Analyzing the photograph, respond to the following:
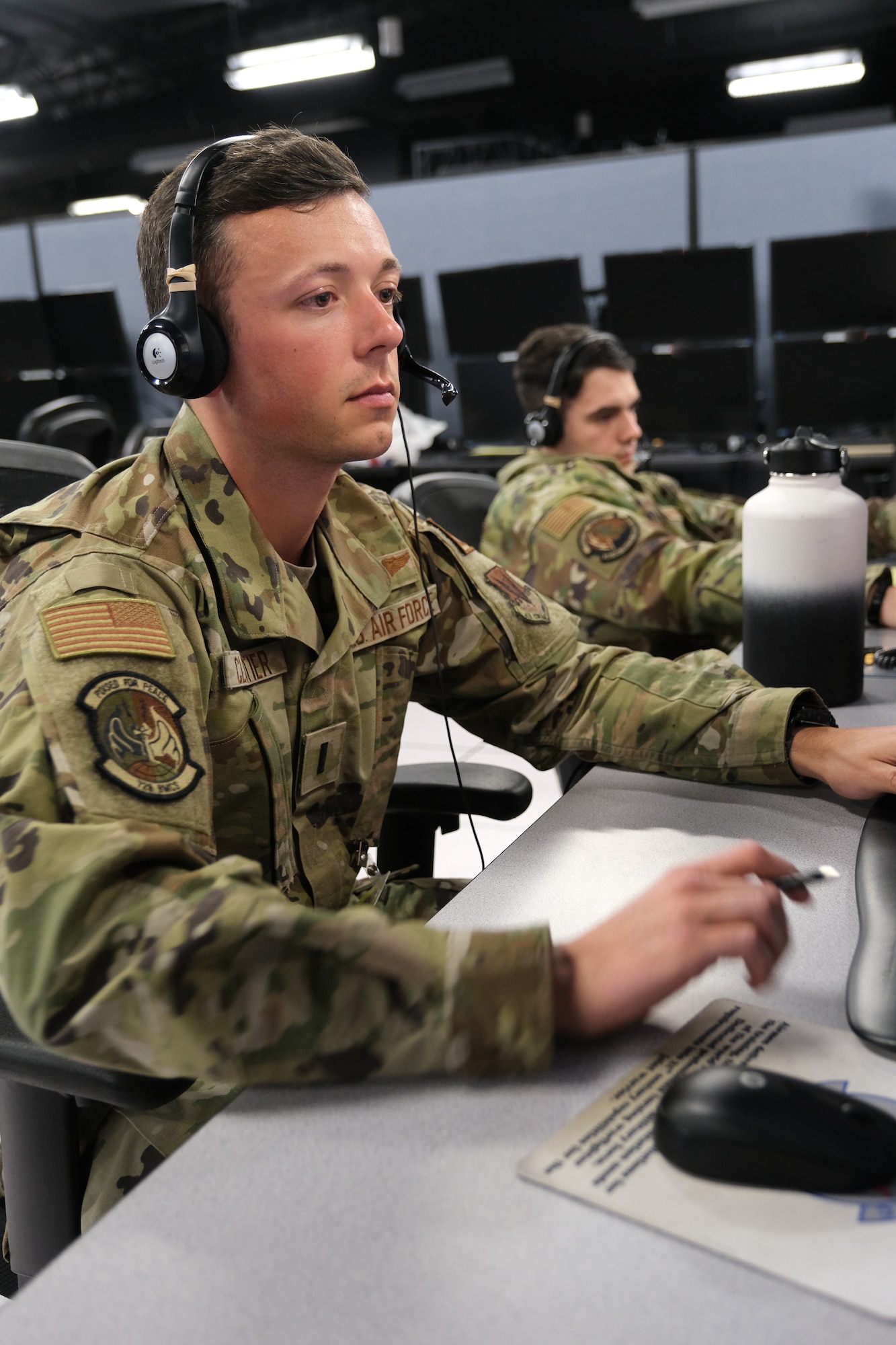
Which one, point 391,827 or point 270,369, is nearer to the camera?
point 270,369

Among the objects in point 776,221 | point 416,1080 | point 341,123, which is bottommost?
point 416,1080

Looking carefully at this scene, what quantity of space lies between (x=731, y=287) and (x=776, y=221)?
1.18 ft

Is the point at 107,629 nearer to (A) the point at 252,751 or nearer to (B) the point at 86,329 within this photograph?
(A) the point at 252,751

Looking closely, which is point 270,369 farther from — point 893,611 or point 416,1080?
point 893,611

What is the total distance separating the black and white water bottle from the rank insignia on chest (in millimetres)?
630

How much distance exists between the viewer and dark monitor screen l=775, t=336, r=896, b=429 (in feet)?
13.7

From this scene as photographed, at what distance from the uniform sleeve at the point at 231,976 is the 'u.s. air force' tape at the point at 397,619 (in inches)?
16.1

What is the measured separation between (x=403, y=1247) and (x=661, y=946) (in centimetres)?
19

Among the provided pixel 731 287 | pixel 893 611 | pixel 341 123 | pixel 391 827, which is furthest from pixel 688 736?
pixel 341 123

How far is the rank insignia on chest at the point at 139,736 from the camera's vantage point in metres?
0.60

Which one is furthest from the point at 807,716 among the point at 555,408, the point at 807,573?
→ the point at 555,408

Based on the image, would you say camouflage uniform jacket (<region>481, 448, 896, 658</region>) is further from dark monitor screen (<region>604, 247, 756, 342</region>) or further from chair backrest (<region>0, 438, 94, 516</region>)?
dark monitor screen (<region>604, 247, 756, 342</region>)

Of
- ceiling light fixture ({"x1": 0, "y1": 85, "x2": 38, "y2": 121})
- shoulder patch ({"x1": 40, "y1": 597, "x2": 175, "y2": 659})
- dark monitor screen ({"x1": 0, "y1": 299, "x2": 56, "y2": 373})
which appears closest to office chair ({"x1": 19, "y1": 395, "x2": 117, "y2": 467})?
shoulder patch ({"x1": 40, "y1": 597, "x2": 175, "y2": 659})

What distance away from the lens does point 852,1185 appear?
0.42 m
